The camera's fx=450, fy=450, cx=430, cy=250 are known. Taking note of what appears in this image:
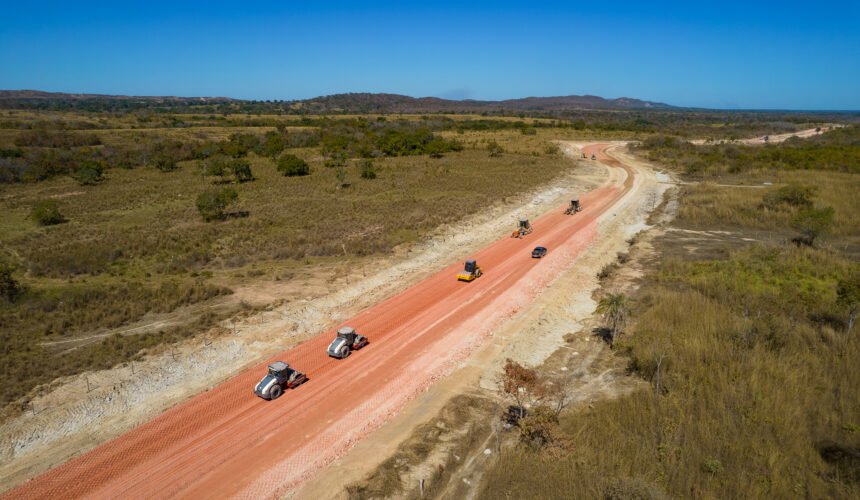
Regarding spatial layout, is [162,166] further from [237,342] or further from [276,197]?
[237,342]

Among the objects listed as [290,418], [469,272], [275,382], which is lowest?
[290,418]

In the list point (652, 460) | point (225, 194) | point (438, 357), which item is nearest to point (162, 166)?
point (225, 194)

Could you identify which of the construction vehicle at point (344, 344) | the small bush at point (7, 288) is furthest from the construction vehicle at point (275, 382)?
the small bush at point (7, 288)

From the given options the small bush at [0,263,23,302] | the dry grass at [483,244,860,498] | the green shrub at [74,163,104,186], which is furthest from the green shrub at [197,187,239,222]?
the dry grass at [483,244,860,498]

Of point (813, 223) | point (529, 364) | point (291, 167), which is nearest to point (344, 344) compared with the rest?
point (529, 364)

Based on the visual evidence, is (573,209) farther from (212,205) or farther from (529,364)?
(212,205)

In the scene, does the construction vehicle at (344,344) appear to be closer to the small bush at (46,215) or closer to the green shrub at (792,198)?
the small bush at (46,215)
